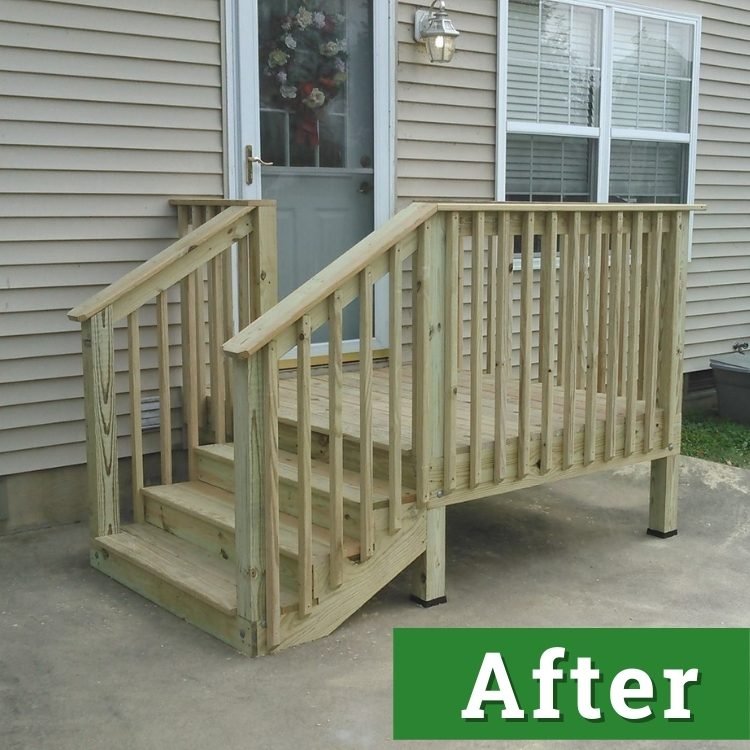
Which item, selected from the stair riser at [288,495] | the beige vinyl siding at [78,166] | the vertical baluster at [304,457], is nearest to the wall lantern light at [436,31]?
the beige vinyl siding at [78,166]

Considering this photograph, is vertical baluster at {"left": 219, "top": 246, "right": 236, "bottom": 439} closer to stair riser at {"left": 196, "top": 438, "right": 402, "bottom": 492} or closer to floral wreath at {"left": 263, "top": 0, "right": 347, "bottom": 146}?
stair riser at {"left": 196, "top": 438, "right": 402, "bottom": 492}

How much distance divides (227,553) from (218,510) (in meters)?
0.23

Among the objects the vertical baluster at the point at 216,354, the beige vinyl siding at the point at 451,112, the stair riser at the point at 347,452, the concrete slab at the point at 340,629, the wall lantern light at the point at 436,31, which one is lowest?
the concrete slab at the point at 340,629

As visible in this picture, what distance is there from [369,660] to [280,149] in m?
2.65

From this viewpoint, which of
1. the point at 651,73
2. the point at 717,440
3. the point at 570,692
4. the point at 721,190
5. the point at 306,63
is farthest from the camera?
the point at 721,190

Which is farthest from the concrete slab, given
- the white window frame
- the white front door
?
the white window frame

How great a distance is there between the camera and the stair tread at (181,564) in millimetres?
3373

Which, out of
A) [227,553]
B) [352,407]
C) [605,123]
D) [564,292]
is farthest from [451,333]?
[605,123]

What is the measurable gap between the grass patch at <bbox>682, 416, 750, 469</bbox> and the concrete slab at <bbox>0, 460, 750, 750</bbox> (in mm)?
880

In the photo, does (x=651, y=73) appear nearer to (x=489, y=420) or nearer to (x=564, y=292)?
(x=564, y=292)

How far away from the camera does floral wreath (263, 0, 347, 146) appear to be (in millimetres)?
4910

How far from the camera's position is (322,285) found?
10.5ft

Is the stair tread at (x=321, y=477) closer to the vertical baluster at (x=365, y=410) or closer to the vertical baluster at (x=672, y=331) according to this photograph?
the vertical baluster at (x=365, y=410)

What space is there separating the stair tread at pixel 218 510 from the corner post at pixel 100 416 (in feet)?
0.66
